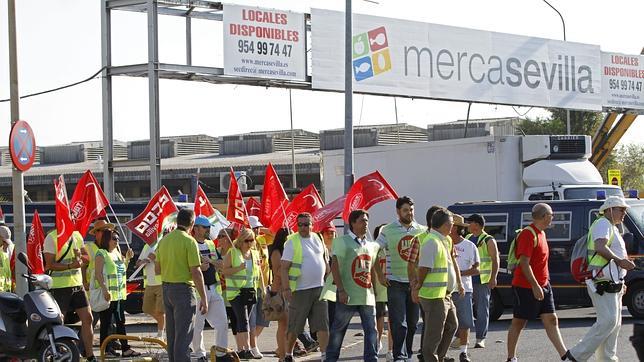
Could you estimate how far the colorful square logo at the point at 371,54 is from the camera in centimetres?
2761

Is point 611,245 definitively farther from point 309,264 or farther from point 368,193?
point 368,193

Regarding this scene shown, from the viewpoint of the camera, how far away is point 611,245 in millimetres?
12188

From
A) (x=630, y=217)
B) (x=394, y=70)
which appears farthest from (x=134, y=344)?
(x=394, y=70)

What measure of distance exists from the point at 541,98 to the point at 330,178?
28.9 feet

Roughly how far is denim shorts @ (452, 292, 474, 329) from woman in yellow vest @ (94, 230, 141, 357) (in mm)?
3965

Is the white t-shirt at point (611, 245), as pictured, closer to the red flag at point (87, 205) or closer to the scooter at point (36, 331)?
the scooter at point (36, 331)

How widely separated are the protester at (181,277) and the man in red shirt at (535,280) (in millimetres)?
3363

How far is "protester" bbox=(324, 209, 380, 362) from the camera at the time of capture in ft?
40.8

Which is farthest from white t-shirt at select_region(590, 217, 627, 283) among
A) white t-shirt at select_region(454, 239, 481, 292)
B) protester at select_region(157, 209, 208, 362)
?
protester at select_region(157, 209, 208, 362)

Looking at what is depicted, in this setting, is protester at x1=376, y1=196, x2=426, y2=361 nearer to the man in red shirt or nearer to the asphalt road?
the man in red shirt

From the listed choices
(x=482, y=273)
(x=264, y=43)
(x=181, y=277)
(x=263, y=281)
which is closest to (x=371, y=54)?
(x=264, y=43)

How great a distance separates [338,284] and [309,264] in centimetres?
86

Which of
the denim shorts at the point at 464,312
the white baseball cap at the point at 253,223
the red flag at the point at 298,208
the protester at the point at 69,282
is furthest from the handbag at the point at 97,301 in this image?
the denim shorts at the point at 464,312

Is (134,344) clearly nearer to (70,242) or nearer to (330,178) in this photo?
(70,242)
